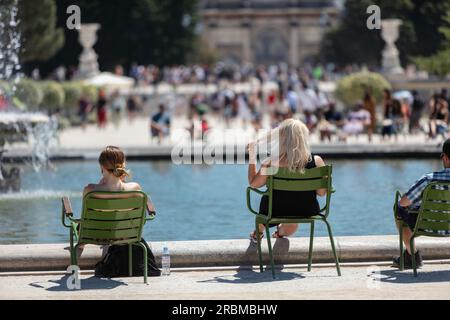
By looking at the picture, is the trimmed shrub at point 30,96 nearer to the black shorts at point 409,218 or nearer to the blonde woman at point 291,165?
the blonde woman at point 291,165

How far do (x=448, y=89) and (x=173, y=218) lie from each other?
29.7 meters

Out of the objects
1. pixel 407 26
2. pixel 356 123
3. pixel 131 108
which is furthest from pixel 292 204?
pixel 407 26

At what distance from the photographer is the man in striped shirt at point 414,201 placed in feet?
34.7

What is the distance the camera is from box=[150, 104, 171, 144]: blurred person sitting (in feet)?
102

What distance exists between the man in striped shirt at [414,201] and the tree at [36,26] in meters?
40.0

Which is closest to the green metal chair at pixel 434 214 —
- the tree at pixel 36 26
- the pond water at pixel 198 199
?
the pond water at pixel 198 199

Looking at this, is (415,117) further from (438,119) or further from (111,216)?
(111,216)

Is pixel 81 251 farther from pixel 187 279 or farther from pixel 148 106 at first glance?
pixel 148 106

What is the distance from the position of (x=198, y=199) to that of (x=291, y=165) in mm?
8101

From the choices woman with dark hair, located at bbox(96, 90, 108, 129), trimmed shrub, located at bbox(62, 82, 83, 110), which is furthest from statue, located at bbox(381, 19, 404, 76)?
woman with dark hair, located at bbox(96, 90, 108, 129)

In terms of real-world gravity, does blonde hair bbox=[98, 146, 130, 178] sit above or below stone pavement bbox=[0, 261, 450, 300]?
above

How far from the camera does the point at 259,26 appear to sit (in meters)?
149

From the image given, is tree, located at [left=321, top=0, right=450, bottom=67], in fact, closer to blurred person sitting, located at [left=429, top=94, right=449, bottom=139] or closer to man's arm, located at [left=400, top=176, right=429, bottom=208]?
blurred person sitting, located at [left=429, top=94, right=449, bottom=139]

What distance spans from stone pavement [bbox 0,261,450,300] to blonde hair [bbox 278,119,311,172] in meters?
0.84
